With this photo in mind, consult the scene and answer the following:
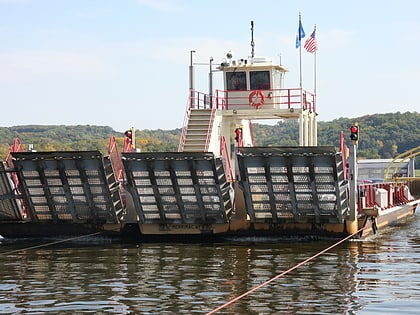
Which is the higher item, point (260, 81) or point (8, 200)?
point (260, 81)

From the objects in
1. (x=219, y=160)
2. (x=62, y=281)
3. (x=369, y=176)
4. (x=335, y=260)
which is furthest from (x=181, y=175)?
(x=369, y=176)

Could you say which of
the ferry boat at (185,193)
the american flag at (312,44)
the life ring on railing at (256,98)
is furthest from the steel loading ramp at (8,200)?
the american flag at (312,44)

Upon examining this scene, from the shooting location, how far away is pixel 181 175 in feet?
76.9

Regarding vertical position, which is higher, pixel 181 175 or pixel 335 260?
pixel 181 175

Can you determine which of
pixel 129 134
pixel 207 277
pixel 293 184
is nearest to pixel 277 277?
pixel 207 277

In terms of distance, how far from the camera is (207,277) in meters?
17.8

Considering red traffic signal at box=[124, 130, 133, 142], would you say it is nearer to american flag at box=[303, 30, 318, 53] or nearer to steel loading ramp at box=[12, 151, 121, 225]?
steel loading ramp at box=[12, 151, 121, 225]

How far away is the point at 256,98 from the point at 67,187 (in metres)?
10.6

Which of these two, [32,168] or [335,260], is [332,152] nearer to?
[335,260]

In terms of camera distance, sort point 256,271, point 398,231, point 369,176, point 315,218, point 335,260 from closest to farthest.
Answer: point 256,271, point 335,260, point 315,218, point 398,231, point 369,176

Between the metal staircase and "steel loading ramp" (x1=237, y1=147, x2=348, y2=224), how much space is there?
7.54m

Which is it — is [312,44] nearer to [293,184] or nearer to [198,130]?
[198,130]

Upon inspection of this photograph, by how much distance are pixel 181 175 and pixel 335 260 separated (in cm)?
498

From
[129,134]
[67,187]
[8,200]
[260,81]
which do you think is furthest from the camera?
[260,81]
